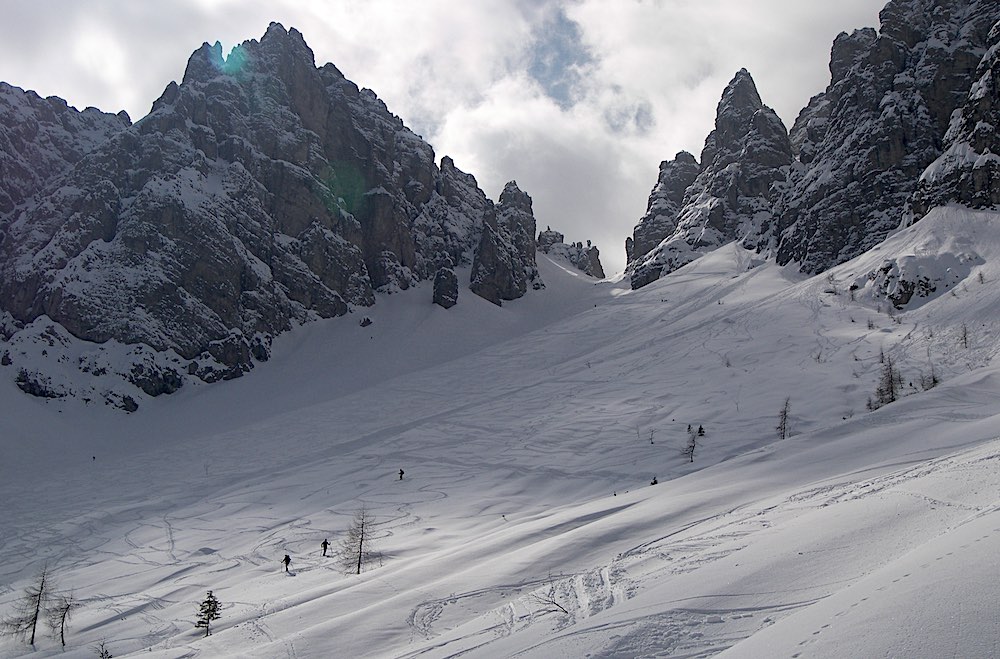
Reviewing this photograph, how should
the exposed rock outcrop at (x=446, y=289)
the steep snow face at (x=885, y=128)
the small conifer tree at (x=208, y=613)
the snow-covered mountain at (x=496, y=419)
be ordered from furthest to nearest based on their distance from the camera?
the exposed rock outcrop at (x=446, y=289), the steep snow face at (x=885, y=128), the small conifer tree at (x=208, y=613), the snow-covered mountain at (x=496, y=419)

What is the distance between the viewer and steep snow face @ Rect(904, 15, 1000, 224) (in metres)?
70.4

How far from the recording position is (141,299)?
3536 inches

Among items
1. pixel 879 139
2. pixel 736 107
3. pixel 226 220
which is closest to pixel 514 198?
pixel 736 107

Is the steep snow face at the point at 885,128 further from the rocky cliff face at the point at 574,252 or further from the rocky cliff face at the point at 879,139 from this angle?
the rocky cliff face at the point at 574,252

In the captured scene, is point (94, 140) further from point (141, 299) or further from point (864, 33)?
point (864, 33)

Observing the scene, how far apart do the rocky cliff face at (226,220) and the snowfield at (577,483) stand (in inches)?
347

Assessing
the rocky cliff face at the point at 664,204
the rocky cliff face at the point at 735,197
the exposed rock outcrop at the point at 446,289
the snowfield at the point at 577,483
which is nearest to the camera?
the snowfield at the point at 577,483

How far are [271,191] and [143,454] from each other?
59.6 metres

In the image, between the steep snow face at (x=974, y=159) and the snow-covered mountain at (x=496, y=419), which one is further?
the steep snow face at (x=974, y=159)

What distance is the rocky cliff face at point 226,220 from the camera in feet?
295

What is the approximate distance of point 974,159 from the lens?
72250mm

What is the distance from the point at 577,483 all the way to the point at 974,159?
65.9 metres

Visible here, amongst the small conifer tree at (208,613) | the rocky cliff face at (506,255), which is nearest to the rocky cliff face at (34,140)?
the rocky cliff face at (506,255)

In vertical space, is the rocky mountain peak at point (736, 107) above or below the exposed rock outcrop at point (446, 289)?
above
